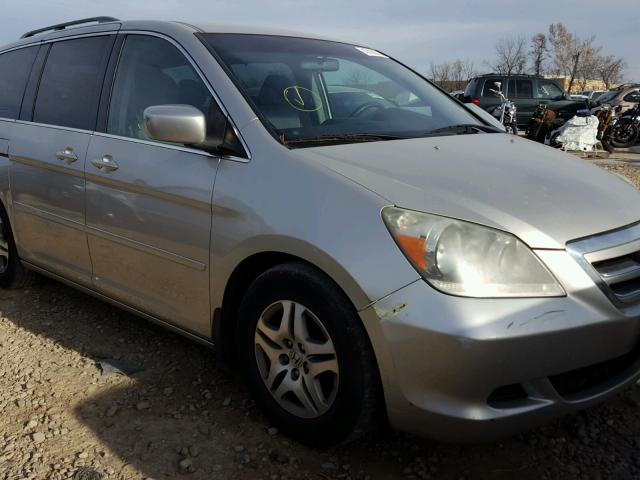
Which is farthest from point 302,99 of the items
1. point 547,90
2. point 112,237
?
point 547,90

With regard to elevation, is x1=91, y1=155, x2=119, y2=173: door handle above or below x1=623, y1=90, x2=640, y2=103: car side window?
above

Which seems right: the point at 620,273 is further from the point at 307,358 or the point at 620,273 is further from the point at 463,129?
the point at 463,129

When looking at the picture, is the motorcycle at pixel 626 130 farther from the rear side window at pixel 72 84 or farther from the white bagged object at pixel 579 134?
the rear side window at pixel 72 84

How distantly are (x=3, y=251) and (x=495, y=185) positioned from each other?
136 inches

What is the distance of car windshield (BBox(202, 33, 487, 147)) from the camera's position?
2.62m

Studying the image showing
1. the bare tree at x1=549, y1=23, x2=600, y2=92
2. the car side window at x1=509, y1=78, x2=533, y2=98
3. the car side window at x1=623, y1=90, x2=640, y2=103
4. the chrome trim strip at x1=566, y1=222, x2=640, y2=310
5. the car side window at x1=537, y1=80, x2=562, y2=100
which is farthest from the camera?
the bare tree at x1=549, y1=23, x2=600, y2=92

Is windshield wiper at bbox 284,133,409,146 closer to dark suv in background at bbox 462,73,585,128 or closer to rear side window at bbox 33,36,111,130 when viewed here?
rear side window at bbox 33,36,111,130

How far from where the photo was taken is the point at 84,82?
3.35 metres

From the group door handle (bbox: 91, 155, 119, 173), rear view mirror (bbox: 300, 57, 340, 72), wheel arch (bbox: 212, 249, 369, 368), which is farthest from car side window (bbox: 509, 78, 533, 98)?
wheel arch (bbox: 212, 249, 369, 368)

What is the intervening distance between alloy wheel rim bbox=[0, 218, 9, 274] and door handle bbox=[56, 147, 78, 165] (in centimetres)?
114

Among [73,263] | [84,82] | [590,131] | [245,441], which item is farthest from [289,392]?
[590,131]

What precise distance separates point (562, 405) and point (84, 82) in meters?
2.90

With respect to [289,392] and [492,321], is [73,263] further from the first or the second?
[492,321]

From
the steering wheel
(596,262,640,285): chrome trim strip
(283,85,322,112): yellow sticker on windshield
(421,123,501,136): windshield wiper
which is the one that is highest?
(283,85,322,112): yellow sticker on windshield
